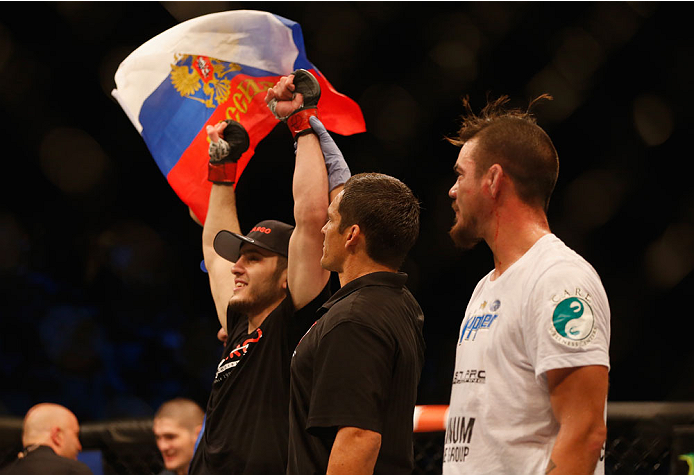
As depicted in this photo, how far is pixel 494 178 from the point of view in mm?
1259

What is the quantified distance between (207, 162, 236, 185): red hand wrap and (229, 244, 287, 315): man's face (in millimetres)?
275

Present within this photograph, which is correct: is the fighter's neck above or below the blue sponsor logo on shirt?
above

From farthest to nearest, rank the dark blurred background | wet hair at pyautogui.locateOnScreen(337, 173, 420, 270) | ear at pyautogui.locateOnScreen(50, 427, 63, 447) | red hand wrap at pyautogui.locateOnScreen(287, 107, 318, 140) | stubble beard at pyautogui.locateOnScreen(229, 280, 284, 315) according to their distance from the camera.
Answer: the dark blurred background
ear at pyautogui.locateOnScreen(50, 427, 63, 447)
stubble beard at pyautogui.locateOnScreen(229, 280, 284, 315)
red hand wrap at pyautogui.locateOnScreen(287, 107, 318, 140)
wet hair at pyautogui.locateOnScreen(337, 173, 420, 270)

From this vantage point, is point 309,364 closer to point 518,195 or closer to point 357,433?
point 357,433

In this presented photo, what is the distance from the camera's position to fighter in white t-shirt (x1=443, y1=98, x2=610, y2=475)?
105 centimetres

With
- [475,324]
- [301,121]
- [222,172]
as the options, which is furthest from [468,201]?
[222,172]

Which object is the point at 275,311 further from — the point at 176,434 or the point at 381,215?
the point at 176,434

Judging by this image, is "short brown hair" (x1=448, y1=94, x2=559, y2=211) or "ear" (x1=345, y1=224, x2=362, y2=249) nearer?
"short brown hair" (x1=448, y1=94, x2=559, y2=211)

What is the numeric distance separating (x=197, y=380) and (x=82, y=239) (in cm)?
124

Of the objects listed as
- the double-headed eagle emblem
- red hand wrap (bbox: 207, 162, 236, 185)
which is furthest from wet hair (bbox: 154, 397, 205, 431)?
the double-headed eagle emblem

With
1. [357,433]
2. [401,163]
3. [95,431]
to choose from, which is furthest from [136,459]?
[401,163]

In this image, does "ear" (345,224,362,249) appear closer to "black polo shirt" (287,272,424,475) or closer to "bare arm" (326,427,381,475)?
"black polo shirt" (287,272,424,475)

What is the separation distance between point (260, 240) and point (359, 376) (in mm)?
882

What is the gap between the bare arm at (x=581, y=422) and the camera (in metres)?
1.04
